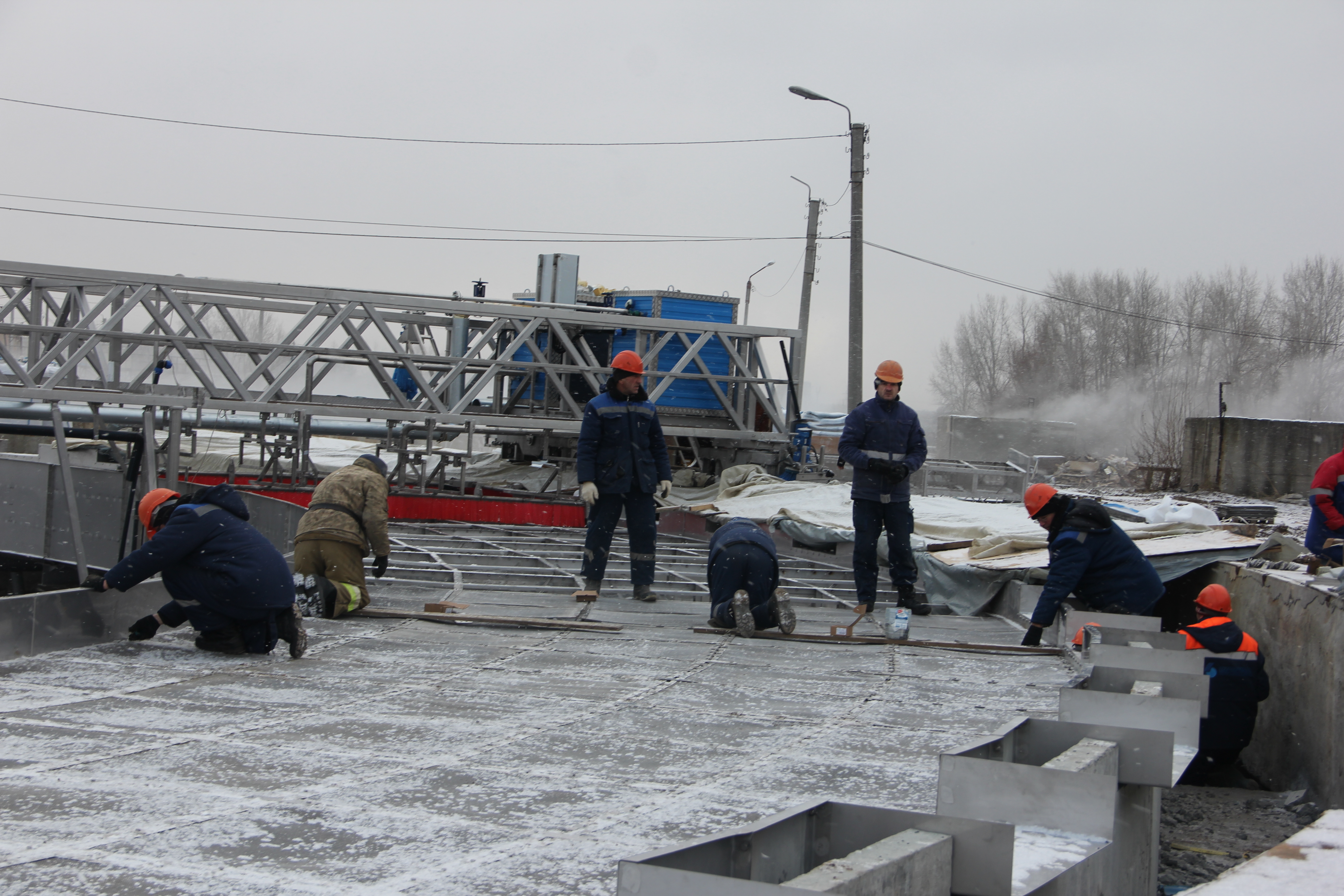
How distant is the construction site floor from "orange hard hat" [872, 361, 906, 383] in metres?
2.04

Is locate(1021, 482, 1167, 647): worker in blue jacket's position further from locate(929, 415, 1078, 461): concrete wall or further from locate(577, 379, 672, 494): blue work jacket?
locate(929, 415, 1078, 461): concrete wall

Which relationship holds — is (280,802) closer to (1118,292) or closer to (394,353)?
(394,353)

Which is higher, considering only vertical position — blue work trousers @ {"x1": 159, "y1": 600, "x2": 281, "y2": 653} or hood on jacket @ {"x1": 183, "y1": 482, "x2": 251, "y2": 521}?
hood on jacket @ {"x1": 183, "y1": 482, "x2": 251, "y2": 521}

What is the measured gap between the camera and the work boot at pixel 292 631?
5672mm

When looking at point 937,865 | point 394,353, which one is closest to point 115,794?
point 937,865

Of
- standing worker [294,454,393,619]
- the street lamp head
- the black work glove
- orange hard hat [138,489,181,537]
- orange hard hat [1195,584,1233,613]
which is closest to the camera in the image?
the black work glove

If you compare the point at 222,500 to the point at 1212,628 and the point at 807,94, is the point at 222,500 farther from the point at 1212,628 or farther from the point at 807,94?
the point at 807,94

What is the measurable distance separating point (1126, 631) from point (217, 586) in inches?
178

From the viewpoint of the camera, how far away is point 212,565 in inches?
222

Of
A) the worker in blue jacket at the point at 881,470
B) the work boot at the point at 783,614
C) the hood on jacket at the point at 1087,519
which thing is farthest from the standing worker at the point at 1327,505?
the work boot at the point at 783,614

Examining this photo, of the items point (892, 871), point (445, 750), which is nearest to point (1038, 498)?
point (445, 750)

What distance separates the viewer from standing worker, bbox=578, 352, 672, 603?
7.89m

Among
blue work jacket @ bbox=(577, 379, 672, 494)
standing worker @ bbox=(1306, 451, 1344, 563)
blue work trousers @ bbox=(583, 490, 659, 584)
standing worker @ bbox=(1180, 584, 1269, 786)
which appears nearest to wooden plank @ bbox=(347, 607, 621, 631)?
blue work trousers @ bbox=(583, 490, 659, 584)

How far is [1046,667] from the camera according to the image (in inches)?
232
